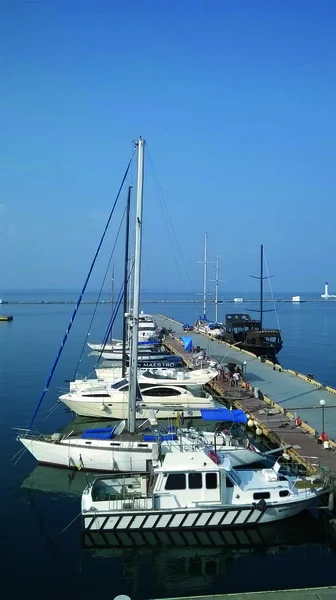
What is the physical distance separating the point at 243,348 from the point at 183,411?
89.0 feet

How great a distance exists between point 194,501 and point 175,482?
32.4 inches

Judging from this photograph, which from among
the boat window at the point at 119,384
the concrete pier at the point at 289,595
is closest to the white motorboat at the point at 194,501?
the concrete pier at the point at 289,595

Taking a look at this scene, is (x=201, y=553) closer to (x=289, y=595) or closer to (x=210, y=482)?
(x=210, y=482)

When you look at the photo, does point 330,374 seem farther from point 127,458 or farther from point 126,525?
point 126,525

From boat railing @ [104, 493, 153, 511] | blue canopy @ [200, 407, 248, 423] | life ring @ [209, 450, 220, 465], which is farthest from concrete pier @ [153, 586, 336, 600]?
blue canopy @ [200, 407, 248, 423]

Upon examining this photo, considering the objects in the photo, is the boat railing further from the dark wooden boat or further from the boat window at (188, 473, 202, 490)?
the dark wooden boat

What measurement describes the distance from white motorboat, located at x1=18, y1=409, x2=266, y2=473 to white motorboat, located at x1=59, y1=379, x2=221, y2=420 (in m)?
7.33

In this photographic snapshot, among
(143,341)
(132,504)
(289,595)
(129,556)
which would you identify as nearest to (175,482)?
(132,504)

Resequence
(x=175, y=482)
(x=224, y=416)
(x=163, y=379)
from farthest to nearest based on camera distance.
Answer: (x=163, y=379)
(x=224, y=416)
(x=175, y=482)

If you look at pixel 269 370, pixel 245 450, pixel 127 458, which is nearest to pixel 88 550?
pixel 127 458

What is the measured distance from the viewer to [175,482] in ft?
55.6

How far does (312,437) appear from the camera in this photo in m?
23.3

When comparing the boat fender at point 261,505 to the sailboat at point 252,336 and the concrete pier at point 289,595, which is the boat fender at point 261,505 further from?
the sailboat at point 252,336

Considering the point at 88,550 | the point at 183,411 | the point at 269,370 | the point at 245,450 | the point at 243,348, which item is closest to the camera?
the point at 88,550
